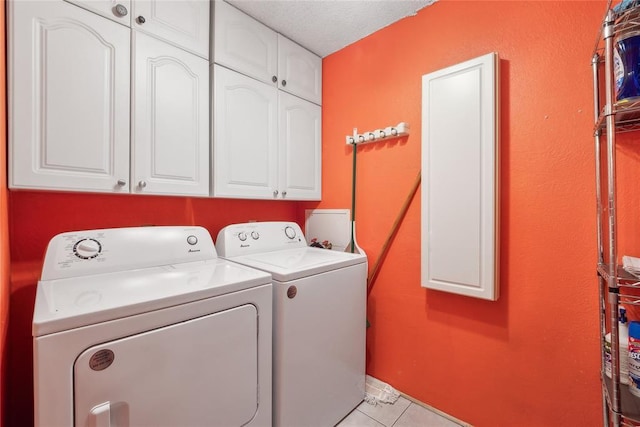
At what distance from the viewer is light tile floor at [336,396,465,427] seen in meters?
1.58

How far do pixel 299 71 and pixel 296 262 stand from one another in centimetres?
145

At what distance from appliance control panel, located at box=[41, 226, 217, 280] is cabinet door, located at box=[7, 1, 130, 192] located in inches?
9.0

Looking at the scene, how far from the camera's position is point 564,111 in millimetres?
1260

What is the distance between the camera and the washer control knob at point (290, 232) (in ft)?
6.76

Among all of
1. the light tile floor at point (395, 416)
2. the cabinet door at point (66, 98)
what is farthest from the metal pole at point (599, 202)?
the cabinet door at point (66, 98)

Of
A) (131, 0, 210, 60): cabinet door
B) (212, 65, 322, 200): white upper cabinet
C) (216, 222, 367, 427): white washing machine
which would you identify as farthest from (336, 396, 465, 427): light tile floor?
(131, 0, 210, 60): cabinet door

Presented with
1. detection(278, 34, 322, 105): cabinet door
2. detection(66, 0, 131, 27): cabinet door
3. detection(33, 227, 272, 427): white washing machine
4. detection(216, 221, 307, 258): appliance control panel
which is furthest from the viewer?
detection(278, 34, 322, 105): cabinet door

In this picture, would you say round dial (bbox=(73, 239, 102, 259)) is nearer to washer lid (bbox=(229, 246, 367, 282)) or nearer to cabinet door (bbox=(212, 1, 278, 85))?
washer lid (bbox=(229, 246, 367, 282))

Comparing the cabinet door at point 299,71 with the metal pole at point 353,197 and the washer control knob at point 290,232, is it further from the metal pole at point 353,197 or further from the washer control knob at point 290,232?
the washer control knob at point 290,232

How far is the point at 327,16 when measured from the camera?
1775 millimetres

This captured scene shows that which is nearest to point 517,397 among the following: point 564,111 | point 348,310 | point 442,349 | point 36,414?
point 442,349

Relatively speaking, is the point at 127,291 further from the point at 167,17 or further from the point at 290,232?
the point at 167,17

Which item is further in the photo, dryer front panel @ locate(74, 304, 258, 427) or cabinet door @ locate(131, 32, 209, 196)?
cabinet door @ locate(131, 32, 209, 196)

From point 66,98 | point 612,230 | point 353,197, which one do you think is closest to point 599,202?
point 612,230
